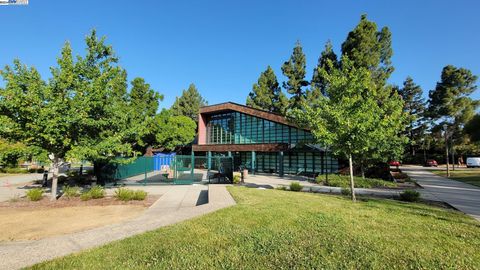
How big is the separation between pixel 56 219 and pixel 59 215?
647 millimetres

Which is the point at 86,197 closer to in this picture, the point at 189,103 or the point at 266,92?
the point at 266,92

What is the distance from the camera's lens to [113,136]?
1367cm

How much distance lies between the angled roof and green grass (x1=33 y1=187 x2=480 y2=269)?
1992 cm

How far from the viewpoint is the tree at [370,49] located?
26.4 m

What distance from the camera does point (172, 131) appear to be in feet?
126

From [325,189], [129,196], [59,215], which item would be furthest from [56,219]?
[325,189]

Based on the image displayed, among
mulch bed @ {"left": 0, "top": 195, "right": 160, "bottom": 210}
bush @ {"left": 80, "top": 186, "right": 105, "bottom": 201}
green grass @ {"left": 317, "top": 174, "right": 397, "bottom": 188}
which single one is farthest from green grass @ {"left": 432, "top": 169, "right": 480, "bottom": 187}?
bush @ {"left": 80, "top": 186, "right": 105, "bottom": 201}

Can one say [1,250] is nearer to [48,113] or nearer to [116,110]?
[48,113]

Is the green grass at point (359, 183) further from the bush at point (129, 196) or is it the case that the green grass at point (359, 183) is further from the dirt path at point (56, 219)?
the dirt path at point (56, 219)

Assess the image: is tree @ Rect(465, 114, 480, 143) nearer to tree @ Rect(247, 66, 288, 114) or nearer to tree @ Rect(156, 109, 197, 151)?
tree @ Rect(247, 66, 288, 114)

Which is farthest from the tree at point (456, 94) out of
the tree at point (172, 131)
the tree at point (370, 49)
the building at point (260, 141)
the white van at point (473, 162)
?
the tree at point (172, 131)

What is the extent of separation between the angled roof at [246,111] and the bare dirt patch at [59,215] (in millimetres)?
17141

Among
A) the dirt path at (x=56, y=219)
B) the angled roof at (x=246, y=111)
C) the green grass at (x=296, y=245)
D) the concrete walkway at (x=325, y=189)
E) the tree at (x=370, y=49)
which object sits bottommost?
the dirt path at (x=56, y=219)

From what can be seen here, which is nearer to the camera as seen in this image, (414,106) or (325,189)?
(325,189)
